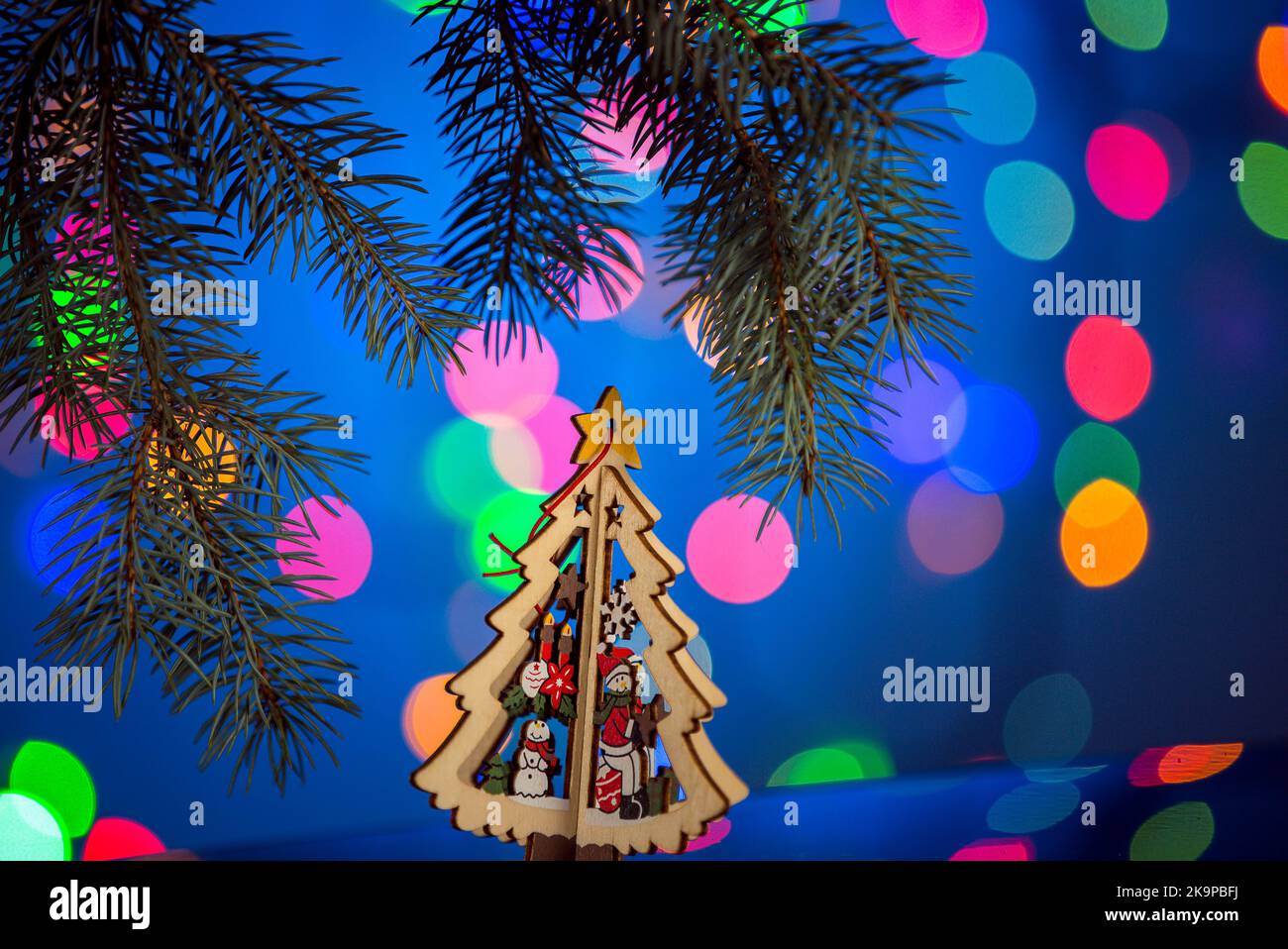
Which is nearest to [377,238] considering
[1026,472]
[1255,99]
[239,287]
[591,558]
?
[591,558]

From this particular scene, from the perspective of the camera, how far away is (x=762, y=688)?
996 mm

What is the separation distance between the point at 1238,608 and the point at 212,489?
3.05 feet

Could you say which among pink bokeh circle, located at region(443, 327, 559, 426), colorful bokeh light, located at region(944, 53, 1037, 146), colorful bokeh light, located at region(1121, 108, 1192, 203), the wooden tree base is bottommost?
the wooden tree base

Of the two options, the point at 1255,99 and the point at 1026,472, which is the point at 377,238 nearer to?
the point at 1026,472

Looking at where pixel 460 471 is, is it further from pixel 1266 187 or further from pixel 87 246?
pixel 1266 187

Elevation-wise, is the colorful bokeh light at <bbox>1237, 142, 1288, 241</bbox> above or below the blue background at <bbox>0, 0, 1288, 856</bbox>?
above

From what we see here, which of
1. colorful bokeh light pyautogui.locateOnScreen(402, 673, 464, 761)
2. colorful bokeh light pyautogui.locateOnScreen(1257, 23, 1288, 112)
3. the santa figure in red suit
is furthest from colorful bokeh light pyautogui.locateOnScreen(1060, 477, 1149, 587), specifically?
colorful bokeh light pyautogui.locateOnScreen(402, 673, 464, 761)

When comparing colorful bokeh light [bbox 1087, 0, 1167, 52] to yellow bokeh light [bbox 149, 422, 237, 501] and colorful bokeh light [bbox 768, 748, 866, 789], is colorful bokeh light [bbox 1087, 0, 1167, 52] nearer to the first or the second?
colorful bokeh light [bbox 768, 748, 866, 789]

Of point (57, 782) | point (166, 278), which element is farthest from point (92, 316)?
point (57, 782)

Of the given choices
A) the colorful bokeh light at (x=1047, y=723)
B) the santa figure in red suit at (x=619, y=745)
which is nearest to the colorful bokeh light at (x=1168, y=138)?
the colorful bokeh light at (x=1047, y=723)

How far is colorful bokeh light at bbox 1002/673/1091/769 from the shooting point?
0.98 meters

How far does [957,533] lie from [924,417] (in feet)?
0.39

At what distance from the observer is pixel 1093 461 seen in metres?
0.99

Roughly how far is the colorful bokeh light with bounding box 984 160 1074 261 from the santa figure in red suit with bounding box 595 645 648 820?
0.58 m
